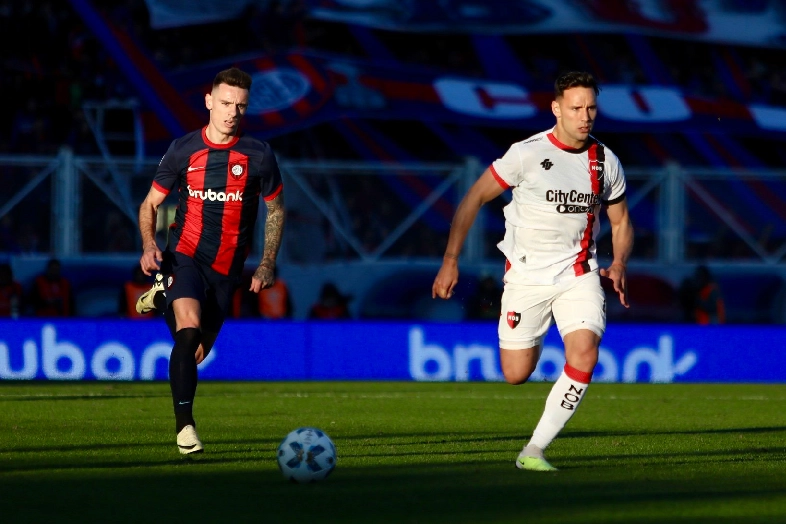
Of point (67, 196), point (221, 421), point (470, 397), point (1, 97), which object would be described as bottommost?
point (221, 421)

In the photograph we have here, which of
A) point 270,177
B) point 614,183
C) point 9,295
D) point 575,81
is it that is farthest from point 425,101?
point 575,81

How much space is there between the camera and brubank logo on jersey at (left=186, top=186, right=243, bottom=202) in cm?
784

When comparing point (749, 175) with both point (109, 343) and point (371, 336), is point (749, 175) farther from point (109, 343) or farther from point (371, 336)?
point (109, 343)

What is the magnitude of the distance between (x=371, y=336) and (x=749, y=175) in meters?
7.27

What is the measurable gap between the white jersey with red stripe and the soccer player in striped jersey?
60.3 inches

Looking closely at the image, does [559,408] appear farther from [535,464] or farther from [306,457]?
[306,457]

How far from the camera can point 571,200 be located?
7152 millimetres

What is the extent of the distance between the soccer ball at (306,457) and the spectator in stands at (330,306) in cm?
1214

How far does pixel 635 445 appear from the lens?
8.34 metres

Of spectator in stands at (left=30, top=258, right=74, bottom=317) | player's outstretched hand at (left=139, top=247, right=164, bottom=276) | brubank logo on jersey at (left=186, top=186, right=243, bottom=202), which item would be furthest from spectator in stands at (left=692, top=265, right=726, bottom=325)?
player's outstretched hand at (left=139, top=247, right=164, bottom=276)

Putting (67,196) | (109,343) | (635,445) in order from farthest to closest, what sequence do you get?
1. (67,196)
2. (109,343)
3. (635,445)

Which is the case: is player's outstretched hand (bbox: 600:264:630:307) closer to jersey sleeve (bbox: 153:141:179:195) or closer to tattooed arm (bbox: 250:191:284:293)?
tattooed arm (bbox: 250:191:284:293)

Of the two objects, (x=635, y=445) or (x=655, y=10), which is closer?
(x=635, y=445)

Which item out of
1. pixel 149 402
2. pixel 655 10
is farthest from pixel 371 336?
pixel 655 10
